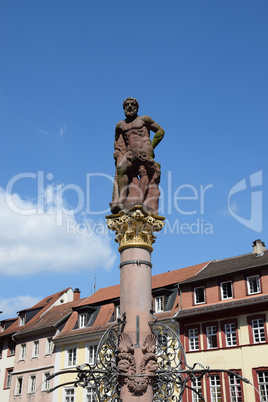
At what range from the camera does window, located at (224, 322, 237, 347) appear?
3309cm

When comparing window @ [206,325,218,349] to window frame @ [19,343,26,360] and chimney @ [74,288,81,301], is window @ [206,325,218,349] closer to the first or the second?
window frame @ [19,343,26,360]

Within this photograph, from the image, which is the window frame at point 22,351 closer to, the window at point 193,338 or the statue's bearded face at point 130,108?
the window at point 193,338

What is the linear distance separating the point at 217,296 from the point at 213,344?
128 inches

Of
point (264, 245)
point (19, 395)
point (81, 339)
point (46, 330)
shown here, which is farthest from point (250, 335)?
point (19, 395)

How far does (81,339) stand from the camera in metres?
41.5

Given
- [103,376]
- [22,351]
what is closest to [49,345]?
[22,351]

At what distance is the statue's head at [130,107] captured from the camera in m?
11.0

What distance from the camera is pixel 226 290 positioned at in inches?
1377

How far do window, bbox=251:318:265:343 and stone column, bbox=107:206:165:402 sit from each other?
2437 cm

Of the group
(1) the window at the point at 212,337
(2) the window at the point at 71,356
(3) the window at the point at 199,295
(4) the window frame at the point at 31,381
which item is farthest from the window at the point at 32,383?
→ (1) the window at the point at 212,337

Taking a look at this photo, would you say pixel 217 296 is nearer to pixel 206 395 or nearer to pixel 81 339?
pixel 206 395

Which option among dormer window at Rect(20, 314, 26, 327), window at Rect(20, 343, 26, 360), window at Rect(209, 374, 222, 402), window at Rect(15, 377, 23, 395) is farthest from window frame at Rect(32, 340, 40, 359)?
window at Rect(209, 374, 222, 402)

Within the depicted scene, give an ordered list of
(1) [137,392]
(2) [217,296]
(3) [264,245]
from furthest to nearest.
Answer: (3) [264,245] < (2) [217,296] < (1) [137,392]

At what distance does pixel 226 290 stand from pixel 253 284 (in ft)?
7.07
